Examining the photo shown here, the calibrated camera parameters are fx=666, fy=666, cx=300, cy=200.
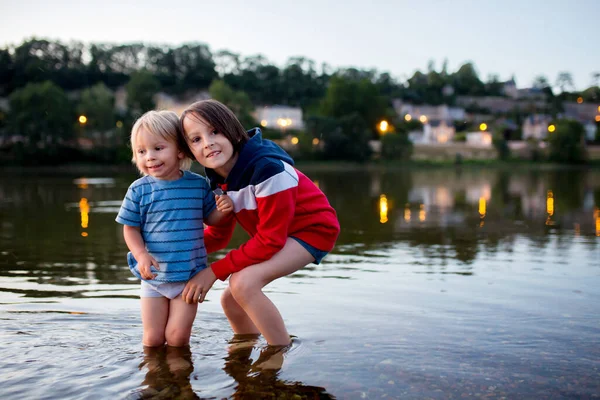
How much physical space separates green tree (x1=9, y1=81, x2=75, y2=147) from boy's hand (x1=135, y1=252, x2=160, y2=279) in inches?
2404

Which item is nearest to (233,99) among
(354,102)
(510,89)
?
(354,102)

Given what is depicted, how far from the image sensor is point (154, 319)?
391cm

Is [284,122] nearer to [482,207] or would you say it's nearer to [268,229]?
[482,207]

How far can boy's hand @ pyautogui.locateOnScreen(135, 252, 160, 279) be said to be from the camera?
3.73m

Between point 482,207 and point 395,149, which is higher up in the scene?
point 395,149

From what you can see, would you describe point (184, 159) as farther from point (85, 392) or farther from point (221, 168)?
point (85, 392)

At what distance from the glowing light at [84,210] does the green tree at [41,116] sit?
47.4 meters

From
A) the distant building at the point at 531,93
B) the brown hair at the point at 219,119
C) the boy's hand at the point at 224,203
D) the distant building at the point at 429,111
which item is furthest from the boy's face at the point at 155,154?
the distant building at the point at 531,93

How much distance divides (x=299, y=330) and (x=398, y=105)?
134723mm

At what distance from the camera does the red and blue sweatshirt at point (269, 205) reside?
3.69m

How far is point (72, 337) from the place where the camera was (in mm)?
4227

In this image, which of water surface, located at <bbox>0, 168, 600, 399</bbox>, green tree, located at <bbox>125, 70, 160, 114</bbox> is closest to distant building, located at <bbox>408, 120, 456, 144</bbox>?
green tree, located at <bbox>125, 70, 160, 114</bbox>

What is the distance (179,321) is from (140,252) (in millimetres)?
470

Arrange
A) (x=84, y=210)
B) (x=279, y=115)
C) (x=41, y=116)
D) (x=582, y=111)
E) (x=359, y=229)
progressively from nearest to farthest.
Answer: (x=359, y=229) → (x=84, y=210) → (x=41, y=116) → (x=279, y=115) → (x=582, y=111)
